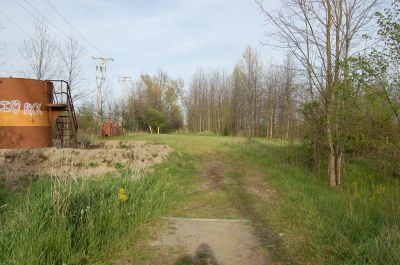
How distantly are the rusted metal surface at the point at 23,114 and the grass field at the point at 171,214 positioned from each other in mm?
7629

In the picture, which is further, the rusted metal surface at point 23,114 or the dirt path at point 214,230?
the rusted metal surface at point 23,114

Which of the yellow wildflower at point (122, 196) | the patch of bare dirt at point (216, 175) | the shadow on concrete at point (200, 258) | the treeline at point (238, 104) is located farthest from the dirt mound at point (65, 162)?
the treeline at point (238, 104)

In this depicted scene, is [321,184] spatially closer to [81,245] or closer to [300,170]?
[300,170]

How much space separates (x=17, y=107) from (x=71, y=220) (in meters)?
11.5

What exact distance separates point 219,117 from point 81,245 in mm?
58204

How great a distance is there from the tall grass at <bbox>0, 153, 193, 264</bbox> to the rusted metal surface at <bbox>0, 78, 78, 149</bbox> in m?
8.06

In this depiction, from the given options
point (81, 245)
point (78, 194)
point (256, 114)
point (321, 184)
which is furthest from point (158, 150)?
point (256, 114)

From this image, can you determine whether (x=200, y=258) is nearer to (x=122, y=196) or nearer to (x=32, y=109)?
(x=122, y=196)

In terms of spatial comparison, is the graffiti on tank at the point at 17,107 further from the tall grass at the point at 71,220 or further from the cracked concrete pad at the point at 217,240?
the cracked concrete pad at the point at 217,240

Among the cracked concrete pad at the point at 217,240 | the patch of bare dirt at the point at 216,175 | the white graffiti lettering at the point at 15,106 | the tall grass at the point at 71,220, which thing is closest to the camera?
the tall grass at the point at 71,220

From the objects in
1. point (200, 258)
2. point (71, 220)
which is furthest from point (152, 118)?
point (200, 258)

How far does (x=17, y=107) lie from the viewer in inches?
588

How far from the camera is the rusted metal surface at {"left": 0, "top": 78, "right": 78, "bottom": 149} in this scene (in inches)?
582

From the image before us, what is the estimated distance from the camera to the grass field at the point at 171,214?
461 centimetres
